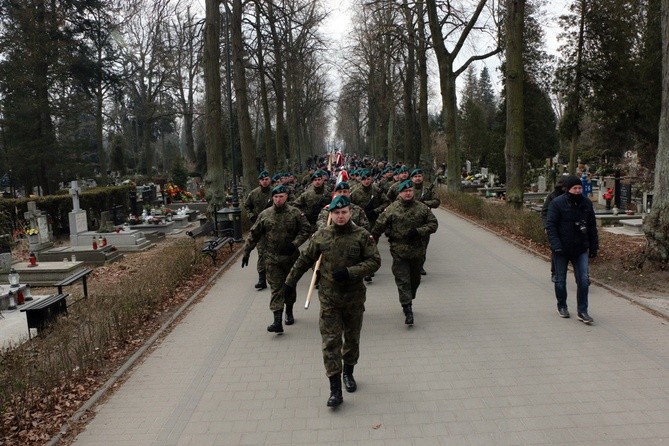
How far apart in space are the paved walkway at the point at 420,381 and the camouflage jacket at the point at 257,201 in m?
2.39

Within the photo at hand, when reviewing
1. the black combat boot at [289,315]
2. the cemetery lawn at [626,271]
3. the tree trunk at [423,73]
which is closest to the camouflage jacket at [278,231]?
the black combat boot at [289,315]

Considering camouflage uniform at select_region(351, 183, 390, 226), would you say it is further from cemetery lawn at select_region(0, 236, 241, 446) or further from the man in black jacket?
the man in black jacket

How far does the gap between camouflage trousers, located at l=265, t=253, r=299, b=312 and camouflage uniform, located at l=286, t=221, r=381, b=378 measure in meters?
1.93

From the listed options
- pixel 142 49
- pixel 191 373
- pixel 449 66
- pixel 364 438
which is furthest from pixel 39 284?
pixel 142 49

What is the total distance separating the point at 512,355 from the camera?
6301 mm

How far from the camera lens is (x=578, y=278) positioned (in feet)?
23.9

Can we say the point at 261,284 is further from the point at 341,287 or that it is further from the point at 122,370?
the point at 341,287

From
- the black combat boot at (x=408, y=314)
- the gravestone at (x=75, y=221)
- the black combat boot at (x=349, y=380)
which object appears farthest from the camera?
the gravestone at (x=75, y=221)

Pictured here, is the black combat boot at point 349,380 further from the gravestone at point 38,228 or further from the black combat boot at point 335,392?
the gravestone at point 38,228

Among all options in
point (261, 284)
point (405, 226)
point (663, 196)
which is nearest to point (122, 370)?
point (405, 226)

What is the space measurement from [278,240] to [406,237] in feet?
5.60

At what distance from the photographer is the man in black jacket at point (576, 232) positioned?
7.27 meters

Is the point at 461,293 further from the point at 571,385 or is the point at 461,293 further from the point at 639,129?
the point at 639,129

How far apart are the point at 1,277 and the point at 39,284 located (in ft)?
2.64
